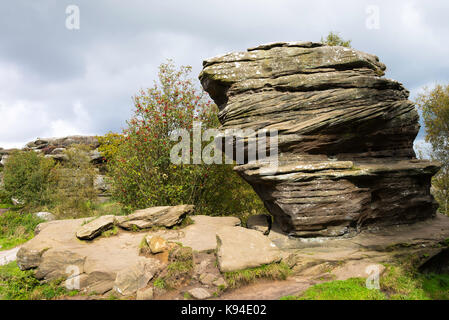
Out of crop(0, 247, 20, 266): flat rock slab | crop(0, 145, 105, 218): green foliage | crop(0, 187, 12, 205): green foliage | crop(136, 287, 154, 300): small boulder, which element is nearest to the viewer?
crop(136, 287, 154, 300): small boulder

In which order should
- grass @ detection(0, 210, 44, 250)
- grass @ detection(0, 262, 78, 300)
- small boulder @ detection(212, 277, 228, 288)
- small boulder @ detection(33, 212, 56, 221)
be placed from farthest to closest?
small boulder @ detection(33, 212, 56, 221) < grass @ detection(0, 210, 44, 250) < grass @ detection(0, 262, 78, 300) < small boulder @ detection(212, 277, 228, 288)

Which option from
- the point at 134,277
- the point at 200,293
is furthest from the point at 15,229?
the point at 200,293

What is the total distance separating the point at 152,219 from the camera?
456 inches

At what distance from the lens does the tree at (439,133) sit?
21.9 metres

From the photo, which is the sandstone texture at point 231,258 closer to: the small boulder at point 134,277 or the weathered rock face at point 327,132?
the small boulder at point 134,277

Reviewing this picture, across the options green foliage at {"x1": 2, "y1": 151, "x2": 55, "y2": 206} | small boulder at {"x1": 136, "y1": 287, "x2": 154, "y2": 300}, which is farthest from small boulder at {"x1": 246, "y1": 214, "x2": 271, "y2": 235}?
green foliage at {"x1": 2, "y1": 151, "x2": 55, "y2": 206}

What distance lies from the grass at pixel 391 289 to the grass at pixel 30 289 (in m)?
6.63

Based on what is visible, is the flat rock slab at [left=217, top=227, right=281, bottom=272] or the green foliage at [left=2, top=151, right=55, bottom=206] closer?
the flat rock slab at [left=217, top=227, right=281, bottom=272]

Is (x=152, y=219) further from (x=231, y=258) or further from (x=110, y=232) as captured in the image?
(x=231, y=258)

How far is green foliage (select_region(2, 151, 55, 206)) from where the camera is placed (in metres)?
24.6

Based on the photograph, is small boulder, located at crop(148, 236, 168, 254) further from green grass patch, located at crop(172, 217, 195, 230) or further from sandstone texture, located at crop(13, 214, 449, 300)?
green grass patch, located at crop(172, 217, 195, 230)

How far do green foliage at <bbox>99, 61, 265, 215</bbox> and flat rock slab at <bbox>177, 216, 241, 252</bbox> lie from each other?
2.51 meters

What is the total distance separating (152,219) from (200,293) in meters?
4.98
